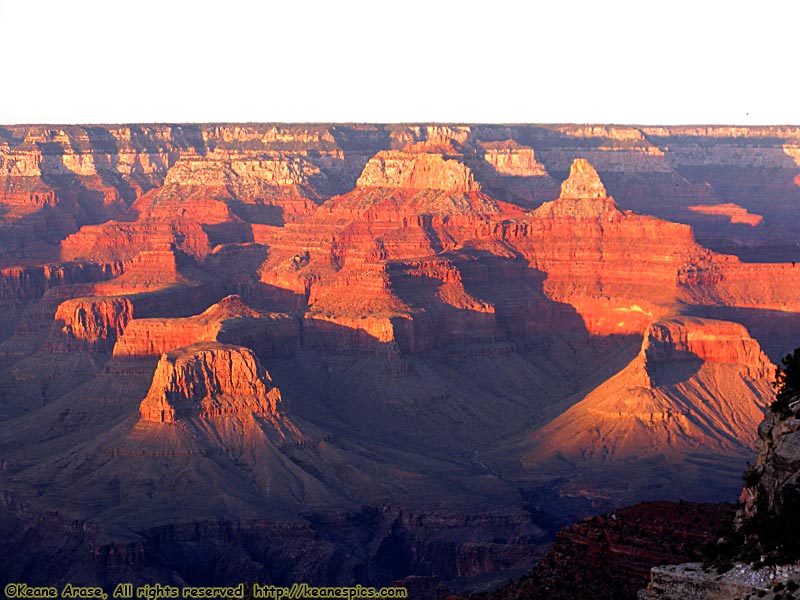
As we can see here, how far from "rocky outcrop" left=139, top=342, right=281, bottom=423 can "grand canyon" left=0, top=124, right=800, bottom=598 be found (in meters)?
0.17

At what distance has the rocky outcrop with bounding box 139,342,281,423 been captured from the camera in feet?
375

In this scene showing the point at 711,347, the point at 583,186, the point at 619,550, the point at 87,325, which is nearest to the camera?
the point at 619,550

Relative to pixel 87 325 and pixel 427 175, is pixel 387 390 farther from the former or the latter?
pixel 427 175

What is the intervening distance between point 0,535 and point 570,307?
203 feet

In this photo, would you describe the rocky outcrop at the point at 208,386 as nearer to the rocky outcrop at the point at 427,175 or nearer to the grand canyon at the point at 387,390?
the grand canyon at the point at 387,390

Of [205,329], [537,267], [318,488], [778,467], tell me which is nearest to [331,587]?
[318,488]

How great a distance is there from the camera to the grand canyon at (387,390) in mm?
102125

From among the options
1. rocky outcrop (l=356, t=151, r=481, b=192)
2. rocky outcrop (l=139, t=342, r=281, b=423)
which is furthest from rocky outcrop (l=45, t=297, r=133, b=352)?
rocky outcrop (l=356, t=151, r=481, b=192)

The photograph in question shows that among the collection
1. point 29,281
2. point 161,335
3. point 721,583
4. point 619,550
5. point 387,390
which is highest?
point 721,583

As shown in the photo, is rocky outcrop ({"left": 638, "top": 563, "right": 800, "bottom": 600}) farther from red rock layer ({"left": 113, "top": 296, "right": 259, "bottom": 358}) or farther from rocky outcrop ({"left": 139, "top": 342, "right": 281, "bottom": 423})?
red rock layer ({"left": 113, "top": 296, "right": 259, "bottom": 358})

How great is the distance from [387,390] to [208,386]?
21335mm

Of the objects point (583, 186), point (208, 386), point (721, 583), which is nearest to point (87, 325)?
point (208, 386)

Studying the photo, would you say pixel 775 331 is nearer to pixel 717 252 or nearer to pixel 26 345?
pixel 717 252

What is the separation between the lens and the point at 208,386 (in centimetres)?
11612
